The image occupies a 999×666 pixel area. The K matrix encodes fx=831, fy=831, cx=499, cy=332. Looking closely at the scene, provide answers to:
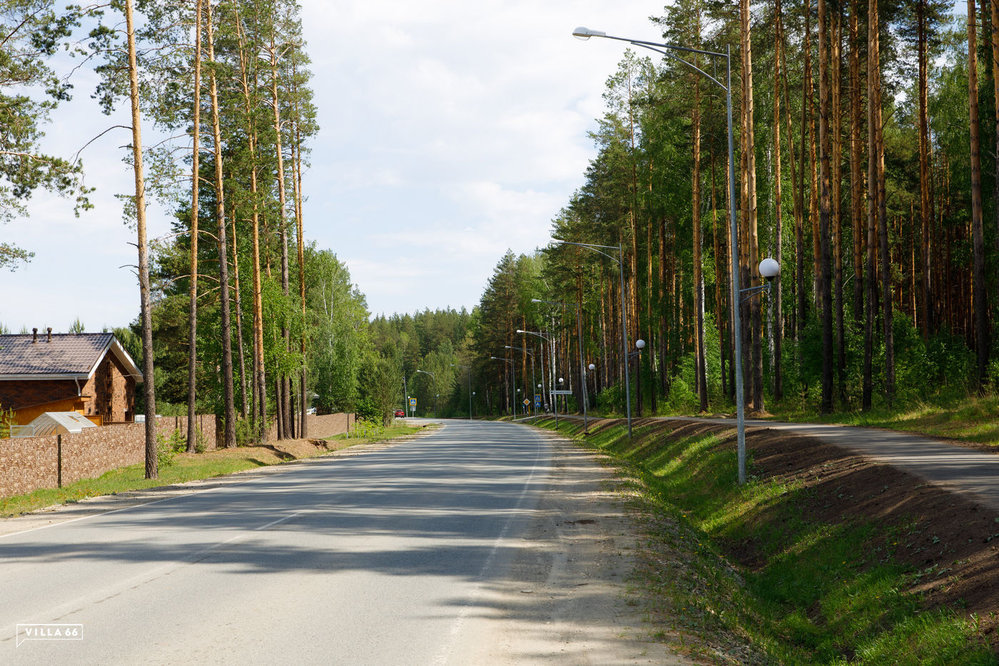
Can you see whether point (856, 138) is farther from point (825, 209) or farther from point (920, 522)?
point (920, 522)

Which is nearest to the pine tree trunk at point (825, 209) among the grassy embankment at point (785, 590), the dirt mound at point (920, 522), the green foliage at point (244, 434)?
the dirt mound at point (920, 522)

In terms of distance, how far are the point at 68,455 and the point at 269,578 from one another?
16.2 metres

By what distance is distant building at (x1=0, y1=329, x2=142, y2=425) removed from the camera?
3959cm

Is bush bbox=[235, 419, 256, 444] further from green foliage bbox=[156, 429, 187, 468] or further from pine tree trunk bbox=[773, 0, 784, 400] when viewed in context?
pine tree trunk bbox=[773, 0, 784, 400]

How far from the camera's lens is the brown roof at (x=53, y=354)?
39.7 metres

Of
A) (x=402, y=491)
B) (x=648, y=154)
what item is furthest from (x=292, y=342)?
(x=402, y=491)

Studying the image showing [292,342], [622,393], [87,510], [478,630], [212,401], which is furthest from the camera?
[622,393]

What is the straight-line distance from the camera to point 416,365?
176m

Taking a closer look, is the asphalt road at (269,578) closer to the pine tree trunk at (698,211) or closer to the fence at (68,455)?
the fence at (68,455)

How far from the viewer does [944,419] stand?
1958cm

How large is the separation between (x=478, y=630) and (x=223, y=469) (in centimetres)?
2182

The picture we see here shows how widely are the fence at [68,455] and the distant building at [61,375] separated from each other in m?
9.73

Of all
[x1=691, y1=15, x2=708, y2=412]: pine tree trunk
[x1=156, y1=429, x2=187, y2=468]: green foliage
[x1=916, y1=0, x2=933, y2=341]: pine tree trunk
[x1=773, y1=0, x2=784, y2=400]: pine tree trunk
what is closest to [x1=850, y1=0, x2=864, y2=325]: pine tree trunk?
[x1=916, y1=0, x2=933, y2=341]: pine tree trunk

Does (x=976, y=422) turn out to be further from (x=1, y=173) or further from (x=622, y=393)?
(x=622, y=393)
